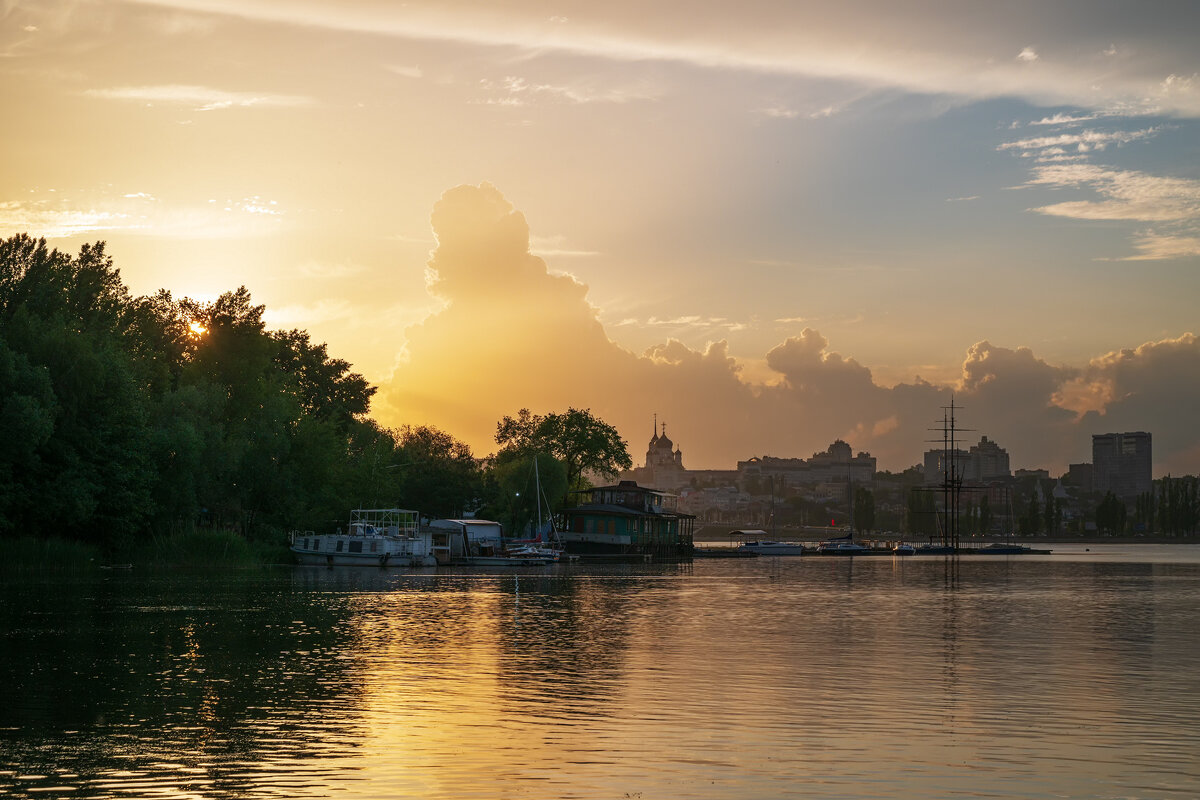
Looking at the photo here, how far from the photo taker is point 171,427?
291ft

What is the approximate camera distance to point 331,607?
56562mm

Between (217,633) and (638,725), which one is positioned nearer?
(638,725)

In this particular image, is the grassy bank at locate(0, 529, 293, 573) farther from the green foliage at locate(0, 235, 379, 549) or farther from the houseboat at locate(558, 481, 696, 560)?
the houseboat at locate(558, 481, 696, 560)

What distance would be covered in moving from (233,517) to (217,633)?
61168mm

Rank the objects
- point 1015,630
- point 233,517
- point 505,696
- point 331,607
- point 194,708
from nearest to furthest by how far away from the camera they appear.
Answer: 1. point 194,708
2. point 505,696
3. point 1015,630
4. point 331,607
5. point 233,517

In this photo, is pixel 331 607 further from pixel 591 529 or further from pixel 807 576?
pixel 591 529

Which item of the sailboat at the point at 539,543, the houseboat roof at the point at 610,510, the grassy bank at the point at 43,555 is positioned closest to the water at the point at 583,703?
the grassy bank at the point at 43,555

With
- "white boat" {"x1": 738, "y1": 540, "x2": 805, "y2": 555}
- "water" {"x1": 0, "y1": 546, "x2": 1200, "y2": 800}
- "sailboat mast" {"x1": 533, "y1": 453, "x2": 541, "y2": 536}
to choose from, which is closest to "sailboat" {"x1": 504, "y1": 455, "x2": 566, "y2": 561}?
"sailboat mast" {"x1": 533, "y1": 453, "x2": 541, "y2": 536}

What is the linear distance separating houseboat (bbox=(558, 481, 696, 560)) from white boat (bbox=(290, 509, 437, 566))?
3228cm

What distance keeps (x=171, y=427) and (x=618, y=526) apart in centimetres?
6689

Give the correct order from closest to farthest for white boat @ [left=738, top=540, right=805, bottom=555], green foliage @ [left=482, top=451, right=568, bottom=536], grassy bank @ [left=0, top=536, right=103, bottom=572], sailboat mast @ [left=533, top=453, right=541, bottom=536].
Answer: grassy bank @ [left=0, top=536, right=103, bottom=572], sailboat mast @ [left=533, top=453, right=541, bottom=536], green foliage @ [left=482, top=451, right=568, bottom=536], white boat @ [left=738, top=540, right=805, bottom=555]

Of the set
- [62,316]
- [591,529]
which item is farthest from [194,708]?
[591,529]

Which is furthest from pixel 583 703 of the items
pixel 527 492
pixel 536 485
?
pixel 527 492

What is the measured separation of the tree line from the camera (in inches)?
2874
